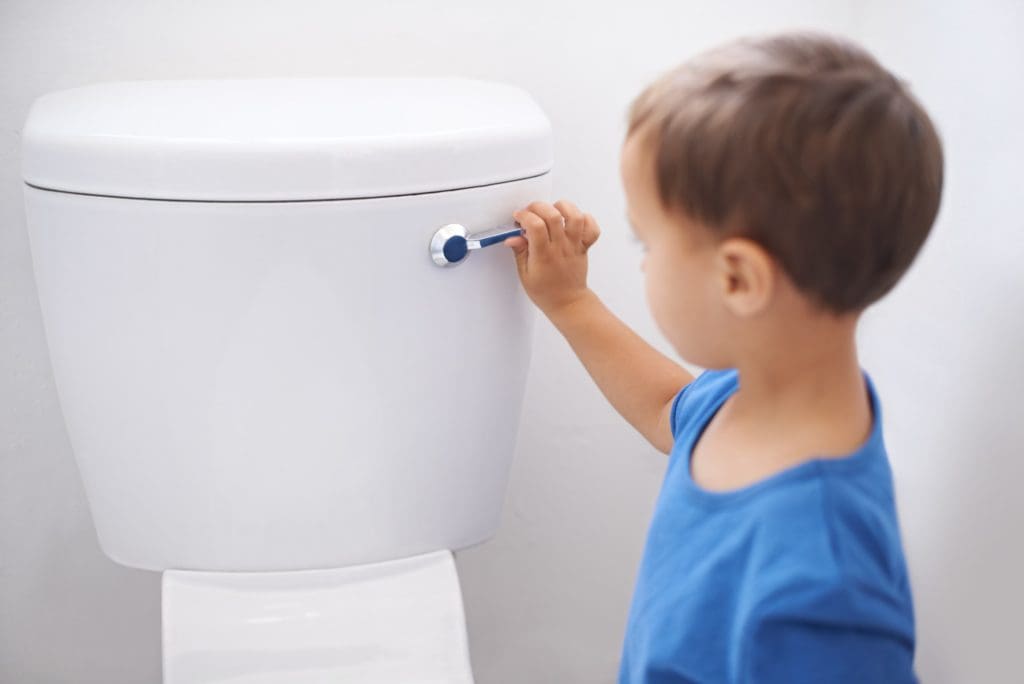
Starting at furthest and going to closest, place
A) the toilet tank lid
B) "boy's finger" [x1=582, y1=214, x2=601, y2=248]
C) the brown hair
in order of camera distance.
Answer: "boy's finger" [x1=582, y1=214, x2=601, y2=248] < the toilet tank lid < the brown hair

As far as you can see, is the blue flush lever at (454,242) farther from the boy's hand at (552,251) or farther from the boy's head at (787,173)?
the boy's head at (787,173)

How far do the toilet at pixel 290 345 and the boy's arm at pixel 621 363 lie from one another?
0.04 meters

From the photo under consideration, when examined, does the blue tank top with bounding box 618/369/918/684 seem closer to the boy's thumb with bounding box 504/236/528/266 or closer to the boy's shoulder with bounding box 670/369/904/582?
the boy's shoulder with bounding box 670/369/904/582

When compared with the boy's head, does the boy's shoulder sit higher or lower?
lower

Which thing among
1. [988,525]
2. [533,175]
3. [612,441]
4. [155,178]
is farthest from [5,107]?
[988,525]

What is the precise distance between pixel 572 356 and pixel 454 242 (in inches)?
13.2

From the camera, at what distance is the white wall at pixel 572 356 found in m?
0.74

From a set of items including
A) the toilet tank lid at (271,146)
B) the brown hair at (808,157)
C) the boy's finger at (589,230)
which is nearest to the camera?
the brown hair at (808,157)

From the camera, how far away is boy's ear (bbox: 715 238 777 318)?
1.63ft

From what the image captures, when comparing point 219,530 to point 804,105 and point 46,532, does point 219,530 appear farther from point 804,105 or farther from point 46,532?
point 804,105

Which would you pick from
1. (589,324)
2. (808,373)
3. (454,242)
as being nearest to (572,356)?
(589,324)

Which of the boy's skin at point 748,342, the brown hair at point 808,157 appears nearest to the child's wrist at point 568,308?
the boy's skin at point 748,342

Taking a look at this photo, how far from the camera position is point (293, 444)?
2.43ft

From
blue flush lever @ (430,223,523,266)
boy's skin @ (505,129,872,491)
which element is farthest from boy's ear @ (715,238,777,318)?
blue flush lever @ (430,223,523,266)
